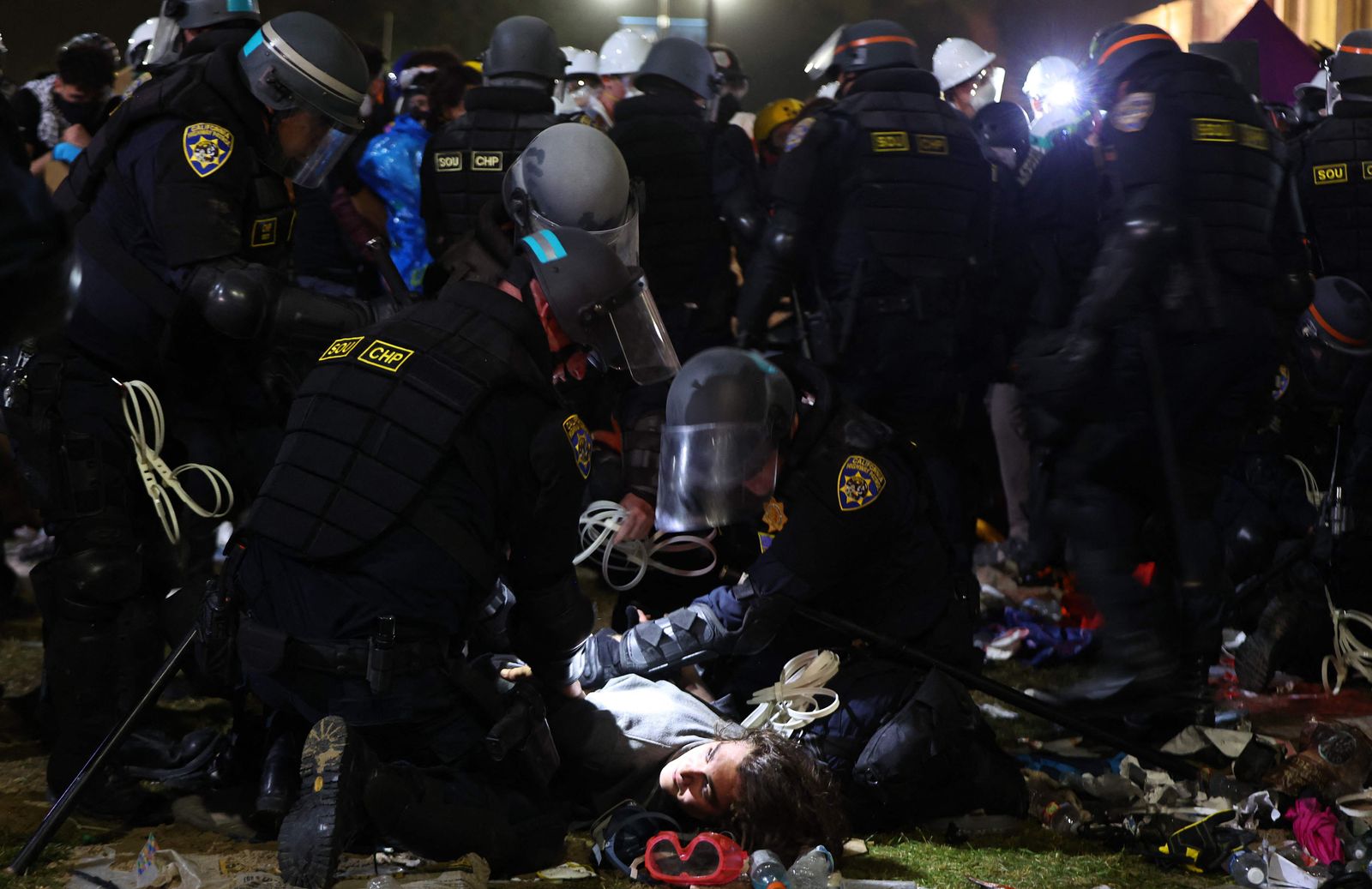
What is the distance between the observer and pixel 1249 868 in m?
3.20

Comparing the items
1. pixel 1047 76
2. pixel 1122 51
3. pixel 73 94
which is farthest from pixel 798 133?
pixel 73 94

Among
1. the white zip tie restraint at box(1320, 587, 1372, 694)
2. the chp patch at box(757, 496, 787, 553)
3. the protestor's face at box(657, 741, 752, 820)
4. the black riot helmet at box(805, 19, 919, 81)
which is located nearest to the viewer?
the protestor's face at box(657, 741, 752, 820)

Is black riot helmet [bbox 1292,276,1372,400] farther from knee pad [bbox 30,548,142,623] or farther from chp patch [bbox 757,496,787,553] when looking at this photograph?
knee pad [bbox 30,548,142,623]

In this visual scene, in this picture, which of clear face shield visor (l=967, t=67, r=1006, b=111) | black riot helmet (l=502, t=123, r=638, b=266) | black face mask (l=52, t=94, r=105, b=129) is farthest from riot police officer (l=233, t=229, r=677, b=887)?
clear face shield visor (l=967, t=67, r=1006, b=111)

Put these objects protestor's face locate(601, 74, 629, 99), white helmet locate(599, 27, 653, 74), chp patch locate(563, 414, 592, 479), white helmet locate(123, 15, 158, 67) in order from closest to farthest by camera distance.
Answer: chp patch locate(563, 414, 592, 479)
white helmet locate(123, 15, 158, 67)
protestor's face locate(601, 74, 629, 99)
white helmet locate(599, 27, 653, 74)

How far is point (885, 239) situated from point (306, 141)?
2.40 m

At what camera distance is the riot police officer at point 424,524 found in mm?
2844

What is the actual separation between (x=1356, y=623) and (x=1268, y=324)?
4.62ft

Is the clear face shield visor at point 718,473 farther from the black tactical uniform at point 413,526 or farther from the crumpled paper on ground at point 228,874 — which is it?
the crumpled paper on ground at point 228,874

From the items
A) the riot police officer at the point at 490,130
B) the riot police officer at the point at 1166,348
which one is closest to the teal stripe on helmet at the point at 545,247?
the riot police officer at the point at 1166,348

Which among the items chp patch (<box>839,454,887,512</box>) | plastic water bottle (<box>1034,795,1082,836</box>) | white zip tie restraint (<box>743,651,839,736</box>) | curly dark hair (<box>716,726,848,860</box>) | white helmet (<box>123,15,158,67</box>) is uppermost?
white helmet (<box>123,15,158,67</box>)

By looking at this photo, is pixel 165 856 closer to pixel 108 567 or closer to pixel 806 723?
pixel 108 567

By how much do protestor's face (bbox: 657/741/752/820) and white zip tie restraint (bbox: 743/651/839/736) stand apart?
0.22 metres

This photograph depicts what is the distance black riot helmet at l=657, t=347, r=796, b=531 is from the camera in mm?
3645
